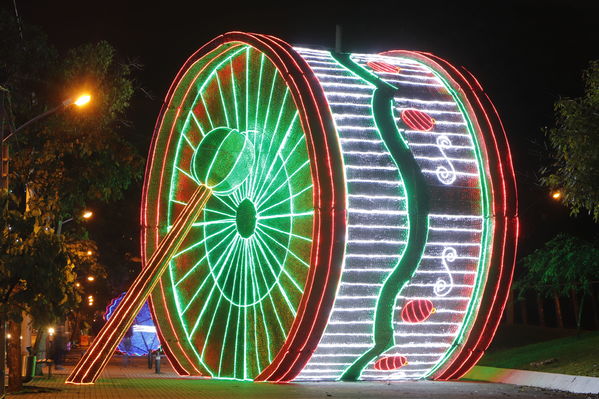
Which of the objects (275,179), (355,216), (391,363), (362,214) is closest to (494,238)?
(362,214)

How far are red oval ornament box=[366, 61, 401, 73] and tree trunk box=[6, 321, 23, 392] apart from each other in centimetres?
992

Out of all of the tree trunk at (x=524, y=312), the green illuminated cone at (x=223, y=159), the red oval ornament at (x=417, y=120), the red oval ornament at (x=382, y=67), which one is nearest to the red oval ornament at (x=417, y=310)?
the red oval ornament at (x=417, y=120)

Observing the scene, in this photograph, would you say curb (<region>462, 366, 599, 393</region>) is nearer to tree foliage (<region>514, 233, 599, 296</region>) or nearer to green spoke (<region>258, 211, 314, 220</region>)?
tree foliage (<region>514, 233, 599, 296</region>)

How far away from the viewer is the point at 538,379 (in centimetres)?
2472

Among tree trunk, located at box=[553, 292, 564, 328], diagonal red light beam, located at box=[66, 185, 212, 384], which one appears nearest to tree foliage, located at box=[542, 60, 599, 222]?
diagonal red light beam, located at box=[66, 185, 212, 384]

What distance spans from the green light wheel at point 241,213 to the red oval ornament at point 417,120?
2186 millimetres

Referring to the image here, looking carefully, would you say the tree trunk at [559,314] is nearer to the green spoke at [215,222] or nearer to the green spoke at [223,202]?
the green spoke at [215,222]

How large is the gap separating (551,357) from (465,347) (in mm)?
6602

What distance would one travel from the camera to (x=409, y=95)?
2341cm

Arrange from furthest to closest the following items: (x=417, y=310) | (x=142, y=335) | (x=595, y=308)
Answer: (x=142, y=335)
(x=595, y=308)
(x=417, y=310)

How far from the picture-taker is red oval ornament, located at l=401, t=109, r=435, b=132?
74.3 feet

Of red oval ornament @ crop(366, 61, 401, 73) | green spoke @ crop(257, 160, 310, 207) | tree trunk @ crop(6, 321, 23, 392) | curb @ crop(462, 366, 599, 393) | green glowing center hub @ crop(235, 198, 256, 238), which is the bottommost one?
curb @ crop(462, 366, 599, 393)

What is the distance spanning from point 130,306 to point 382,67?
8070 millimetres

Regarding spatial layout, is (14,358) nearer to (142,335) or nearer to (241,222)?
(241,222)
